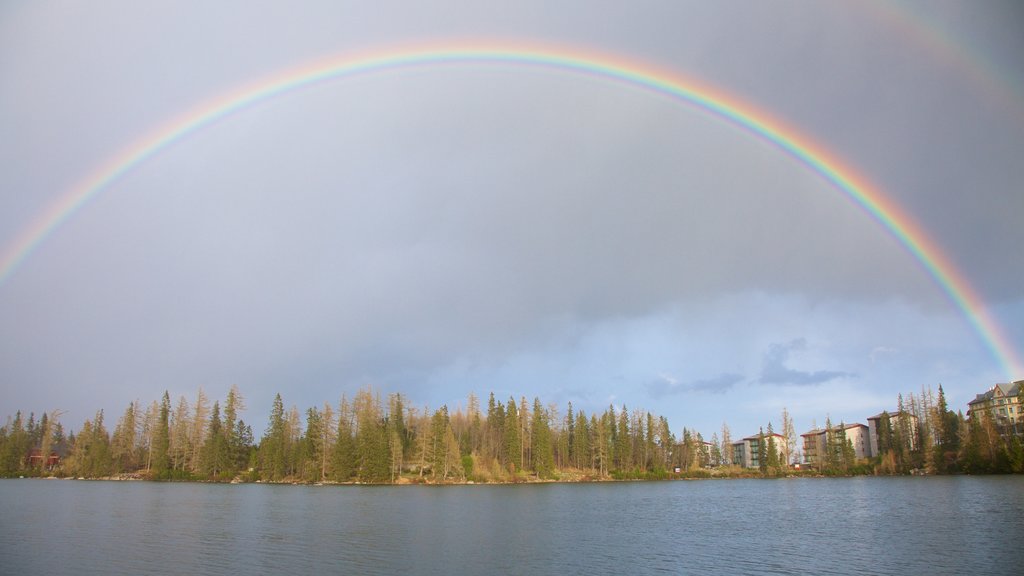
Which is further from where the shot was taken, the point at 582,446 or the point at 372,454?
the point at 582,446

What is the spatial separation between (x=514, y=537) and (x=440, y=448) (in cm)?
8455

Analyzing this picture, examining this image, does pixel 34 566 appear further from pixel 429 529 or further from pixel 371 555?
pixel 429 529

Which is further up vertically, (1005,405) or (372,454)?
(1005,405)

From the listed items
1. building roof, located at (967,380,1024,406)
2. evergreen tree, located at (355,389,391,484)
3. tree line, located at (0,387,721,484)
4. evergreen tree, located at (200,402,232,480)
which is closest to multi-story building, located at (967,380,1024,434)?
building roof, located at (967,380,1024,406)

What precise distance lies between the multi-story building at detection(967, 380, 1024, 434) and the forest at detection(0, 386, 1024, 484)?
500 centimetres

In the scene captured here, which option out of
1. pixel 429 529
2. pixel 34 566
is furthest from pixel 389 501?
pixel 34 566

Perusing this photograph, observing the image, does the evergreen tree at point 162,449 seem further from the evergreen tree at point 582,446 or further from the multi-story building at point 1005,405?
the multi-story building at point 1005,405

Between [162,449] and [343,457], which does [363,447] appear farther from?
[162,449]

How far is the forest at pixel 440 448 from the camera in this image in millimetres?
Result: 126000

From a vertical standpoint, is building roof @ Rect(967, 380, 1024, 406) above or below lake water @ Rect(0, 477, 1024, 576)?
above

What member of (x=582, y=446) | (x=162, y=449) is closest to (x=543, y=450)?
(x=582, y=446)

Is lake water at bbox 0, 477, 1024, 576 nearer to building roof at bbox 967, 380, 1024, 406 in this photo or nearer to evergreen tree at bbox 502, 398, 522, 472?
evergreen tree at bbox 502, 398, 522, 472

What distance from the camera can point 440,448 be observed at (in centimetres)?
12750

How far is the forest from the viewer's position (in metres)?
126
